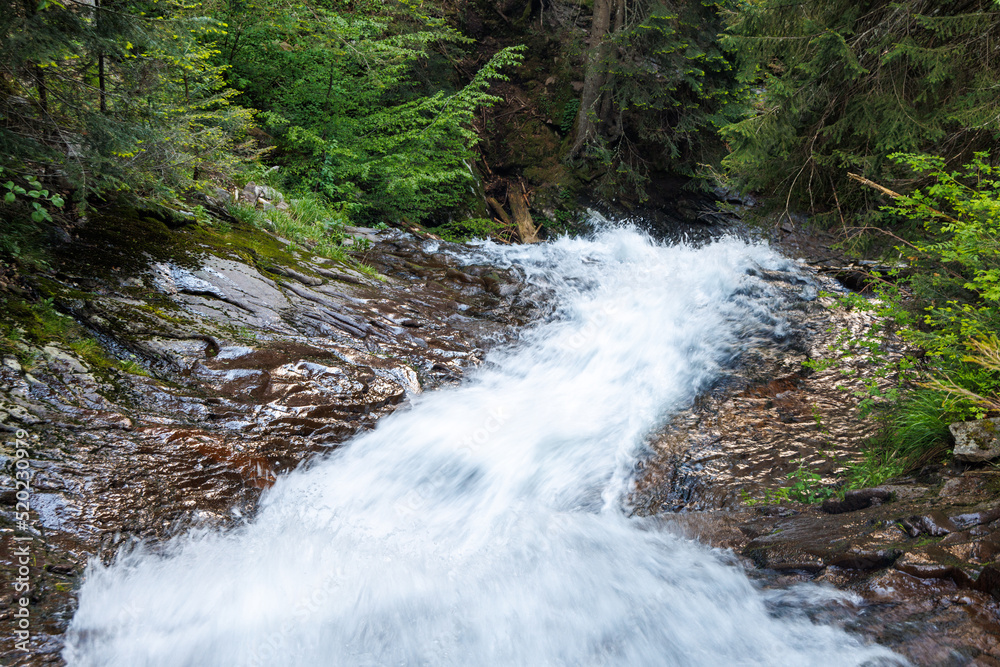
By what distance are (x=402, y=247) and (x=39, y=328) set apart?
17.8 ft

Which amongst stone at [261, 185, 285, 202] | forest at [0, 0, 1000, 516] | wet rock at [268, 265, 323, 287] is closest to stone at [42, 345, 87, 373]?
forest at [0, 0, 1000, 516]

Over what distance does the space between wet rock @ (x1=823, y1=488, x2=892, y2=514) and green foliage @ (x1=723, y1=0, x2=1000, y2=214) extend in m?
3.06

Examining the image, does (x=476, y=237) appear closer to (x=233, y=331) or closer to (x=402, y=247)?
(x=402, y=247)

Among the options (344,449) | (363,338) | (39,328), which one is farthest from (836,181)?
(39,328)

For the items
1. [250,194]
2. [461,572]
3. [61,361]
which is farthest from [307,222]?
[461,572]

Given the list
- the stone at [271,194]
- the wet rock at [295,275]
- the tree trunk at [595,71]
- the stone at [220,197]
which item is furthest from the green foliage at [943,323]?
the tree trunk at [595,71]

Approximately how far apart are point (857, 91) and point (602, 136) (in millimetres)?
7861

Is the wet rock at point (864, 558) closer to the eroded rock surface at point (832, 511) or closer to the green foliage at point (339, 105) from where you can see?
the eroded rock surface at point (832, 511)

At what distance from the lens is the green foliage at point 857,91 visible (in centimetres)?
489

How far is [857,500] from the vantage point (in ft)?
11.6

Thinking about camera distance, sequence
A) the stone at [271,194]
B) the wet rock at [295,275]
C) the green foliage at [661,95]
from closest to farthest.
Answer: the wet rock at [295,275] < the stone at [271,194] < the green foliage at [661,95]

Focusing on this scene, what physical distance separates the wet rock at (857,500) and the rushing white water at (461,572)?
0.90 m

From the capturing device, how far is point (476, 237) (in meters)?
11.2

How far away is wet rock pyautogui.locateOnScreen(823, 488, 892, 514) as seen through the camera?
3.48 meters
